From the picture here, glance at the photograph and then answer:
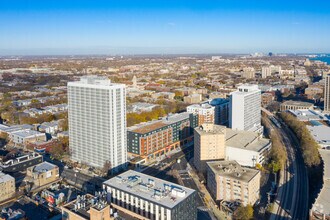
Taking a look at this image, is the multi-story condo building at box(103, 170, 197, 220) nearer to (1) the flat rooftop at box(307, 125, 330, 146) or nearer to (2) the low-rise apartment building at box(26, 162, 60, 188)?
(2) the low-rise apartment building at box(26, 162, 60, 188)

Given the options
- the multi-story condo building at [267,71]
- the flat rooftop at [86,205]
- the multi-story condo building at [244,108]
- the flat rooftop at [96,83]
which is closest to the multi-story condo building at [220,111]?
the multi-story condo building at [244,108]

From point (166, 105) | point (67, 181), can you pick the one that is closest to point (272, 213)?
point (67, 181)

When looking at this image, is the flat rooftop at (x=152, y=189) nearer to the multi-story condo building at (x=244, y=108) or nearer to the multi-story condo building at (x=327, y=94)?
the multi-story condo building at (x=244, y=108)

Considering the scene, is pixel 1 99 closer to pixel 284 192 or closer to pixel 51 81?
pixel 51 81

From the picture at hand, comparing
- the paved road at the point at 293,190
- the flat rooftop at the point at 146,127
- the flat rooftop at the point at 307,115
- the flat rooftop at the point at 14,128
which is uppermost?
the flat rooftop at the point at 146,127

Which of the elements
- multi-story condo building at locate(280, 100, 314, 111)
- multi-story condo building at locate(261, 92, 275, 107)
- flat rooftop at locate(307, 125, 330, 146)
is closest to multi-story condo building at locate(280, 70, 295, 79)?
multi-story condo building at locate(261, 92, 275, 107)

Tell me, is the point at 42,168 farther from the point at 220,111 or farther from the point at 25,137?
the point at 220,111
